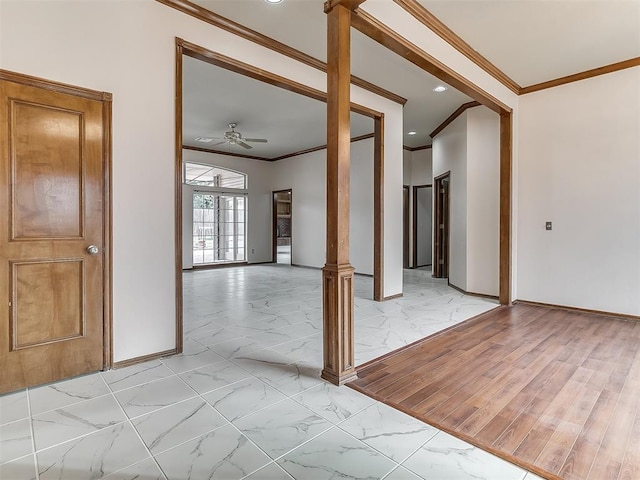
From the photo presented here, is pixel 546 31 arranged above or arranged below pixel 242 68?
above

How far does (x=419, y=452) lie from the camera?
1714mm

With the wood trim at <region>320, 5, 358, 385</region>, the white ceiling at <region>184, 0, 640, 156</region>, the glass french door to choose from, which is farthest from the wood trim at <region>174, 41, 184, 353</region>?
the glass french door

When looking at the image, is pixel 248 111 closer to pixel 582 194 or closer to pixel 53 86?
pixel 53 86

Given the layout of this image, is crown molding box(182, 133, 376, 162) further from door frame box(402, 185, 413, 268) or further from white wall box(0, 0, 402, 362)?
white wall box(0, 0, 402, 362)

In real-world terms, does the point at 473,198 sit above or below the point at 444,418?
above

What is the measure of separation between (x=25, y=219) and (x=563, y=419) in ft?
11.8

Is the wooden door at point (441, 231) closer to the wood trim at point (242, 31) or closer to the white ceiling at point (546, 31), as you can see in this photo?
the white ceiling at point (546, 31)

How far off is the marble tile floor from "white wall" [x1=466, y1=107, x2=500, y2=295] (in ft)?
8.70

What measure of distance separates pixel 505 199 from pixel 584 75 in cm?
175

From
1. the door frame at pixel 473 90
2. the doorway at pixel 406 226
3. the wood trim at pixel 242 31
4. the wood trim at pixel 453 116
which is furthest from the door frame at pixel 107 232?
the doorway at pixel 406 226

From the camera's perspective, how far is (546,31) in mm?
3430

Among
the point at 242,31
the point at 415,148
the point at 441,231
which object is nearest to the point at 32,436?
the point at 242,31

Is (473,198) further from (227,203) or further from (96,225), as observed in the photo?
(227,203)

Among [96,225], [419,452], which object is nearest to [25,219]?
[96,225]
